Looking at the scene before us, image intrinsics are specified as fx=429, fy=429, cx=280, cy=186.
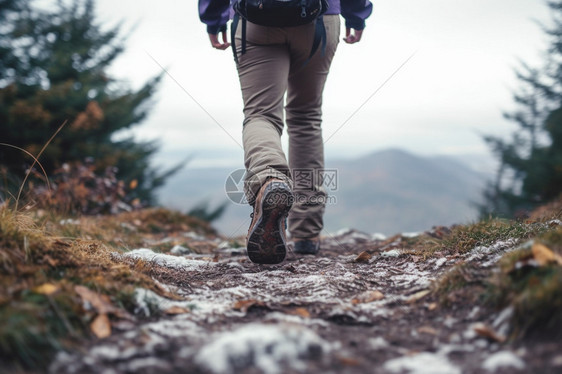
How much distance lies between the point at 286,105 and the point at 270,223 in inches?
41.5

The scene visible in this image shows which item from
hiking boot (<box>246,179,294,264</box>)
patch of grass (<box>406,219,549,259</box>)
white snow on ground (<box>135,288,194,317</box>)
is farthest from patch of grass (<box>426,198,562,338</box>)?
white snow on ground (<box>135,288,194,317</box>)

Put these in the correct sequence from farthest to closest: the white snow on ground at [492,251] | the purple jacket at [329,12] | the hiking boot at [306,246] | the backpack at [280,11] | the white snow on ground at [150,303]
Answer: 1. the hiking boot at [306,246]
2. the purple jacket at [329,12]
3. the backpack at [280,11]
4. the white snow on ground at [492,251]
5. the white snow on ground at [150,303]

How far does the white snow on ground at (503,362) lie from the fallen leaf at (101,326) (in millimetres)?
975

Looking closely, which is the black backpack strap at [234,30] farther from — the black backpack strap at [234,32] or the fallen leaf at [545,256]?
the fallen leaf at [545,256]

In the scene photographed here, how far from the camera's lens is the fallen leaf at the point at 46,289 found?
1.20 metres

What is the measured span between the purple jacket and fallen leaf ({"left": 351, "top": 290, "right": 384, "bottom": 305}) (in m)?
1.57

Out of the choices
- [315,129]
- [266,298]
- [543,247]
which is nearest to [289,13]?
[315,129]

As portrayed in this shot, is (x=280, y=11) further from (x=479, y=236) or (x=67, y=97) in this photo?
(x=67, y=97)

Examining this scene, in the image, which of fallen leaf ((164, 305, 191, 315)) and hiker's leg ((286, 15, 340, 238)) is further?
hiker's leg ((286, 15, 340, 238))

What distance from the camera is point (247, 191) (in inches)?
86.4

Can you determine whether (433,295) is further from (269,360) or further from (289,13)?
(289,13)

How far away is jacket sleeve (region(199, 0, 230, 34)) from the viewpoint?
2453 millimetres

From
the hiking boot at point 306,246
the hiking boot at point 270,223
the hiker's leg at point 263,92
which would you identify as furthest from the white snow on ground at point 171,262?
the hiking boot at point 306,246

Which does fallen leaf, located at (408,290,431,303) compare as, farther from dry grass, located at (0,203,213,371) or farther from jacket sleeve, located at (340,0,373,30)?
jacket sleeve, located at (340,0,373,30)
